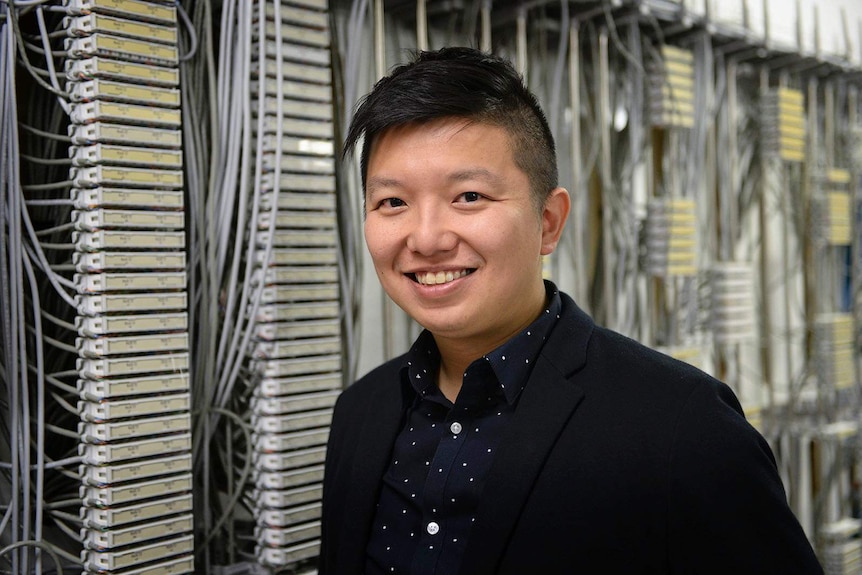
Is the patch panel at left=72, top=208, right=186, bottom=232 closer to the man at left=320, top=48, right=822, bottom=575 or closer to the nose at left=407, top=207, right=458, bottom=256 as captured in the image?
the man at left=320, top=48, right=822, bottom=575

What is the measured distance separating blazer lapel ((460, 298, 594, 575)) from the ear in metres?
0.17

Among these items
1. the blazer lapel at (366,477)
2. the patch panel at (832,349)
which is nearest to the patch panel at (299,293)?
the blazer lapel at (366,477)

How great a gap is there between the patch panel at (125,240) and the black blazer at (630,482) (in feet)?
2.43

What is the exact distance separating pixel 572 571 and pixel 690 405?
260mm

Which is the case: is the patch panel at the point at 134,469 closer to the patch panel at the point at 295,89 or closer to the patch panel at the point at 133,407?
the patch panel at the point at 133,407

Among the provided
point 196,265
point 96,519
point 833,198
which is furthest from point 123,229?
point 833,198

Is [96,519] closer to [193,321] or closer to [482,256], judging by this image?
[193,321]

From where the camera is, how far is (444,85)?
106 cm

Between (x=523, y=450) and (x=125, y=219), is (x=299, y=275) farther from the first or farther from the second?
(x=523, y=450)

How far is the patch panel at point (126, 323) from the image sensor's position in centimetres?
134

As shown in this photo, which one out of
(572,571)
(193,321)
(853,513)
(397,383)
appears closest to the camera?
(572,571)

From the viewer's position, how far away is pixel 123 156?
53.8 inches

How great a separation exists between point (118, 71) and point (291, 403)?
Result: 73cm

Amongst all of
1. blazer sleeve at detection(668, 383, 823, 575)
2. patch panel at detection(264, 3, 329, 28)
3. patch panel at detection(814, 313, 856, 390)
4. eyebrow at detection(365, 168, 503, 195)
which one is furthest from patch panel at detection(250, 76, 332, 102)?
patch panel at detection(814, 313, 856, 390)
